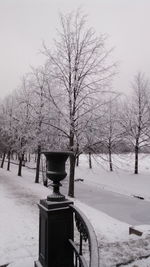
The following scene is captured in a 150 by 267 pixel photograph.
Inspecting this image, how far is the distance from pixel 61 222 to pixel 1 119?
24147mm

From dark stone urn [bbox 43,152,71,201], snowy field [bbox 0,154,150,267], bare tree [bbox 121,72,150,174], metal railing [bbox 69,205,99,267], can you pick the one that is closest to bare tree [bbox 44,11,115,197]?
snowy field [bbox 0,154,150,267]

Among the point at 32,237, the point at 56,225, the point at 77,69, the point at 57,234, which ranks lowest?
the point at 32,237

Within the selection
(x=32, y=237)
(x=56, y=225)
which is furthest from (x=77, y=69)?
(x=56, y=225)

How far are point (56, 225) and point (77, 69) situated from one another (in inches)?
371

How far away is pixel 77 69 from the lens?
11.3m

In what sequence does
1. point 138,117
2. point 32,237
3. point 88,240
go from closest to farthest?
1. point 88,240
2. point 32,237
3. point 138,117

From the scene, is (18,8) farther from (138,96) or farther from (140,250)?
(138,96)

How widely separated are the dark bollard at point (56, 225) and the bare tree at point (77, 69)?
8.01m

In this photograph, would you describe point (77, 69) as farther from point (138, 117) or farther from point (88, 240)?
point (138, 117)

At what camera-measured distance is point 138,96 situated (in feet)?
70.8

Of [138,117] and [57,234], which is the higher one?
[138,117]

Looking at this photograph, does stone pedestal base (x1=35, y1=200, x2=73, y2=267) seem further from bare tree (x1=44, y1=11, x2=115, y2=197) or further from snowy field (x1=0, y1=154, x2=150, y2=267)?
bare tree (x1=44, y1=11, x2=115, y2=197)

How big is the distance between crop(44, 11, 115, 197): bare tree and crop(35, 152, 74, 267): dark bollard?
8008 mm

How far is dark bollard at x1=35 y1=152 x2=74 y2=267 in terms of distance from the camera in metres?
2.96
